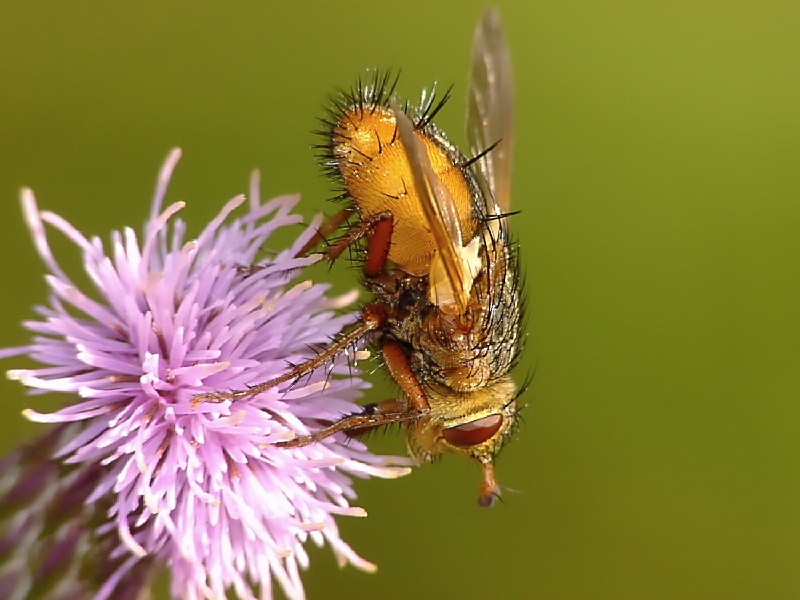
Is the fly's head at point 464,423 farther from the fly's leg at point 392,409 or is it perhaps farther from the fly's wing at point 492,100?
the fly's wing at point 492,100

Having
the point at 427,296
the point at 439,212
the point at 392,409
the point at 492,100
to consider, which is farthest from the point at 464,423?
the point at 492,100

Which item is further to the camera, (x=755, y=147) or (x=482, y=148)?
(x=755, y=147)

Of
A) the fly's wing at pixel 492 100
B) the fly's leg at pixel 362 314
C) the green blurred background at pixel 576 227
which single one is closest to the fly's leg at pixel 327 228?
the fly's leg at pixel 362 314

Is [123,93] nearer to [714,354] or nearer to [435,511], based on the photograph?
[435,511]

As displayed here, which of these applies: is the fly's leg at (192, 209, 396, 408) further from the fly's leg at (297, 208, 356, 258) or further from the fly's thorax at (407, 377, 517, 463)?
the fly's thorax at (407, 377, 517, 463)

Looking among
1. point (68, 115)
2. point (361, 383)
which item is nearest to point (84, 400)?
point (361, 383)
